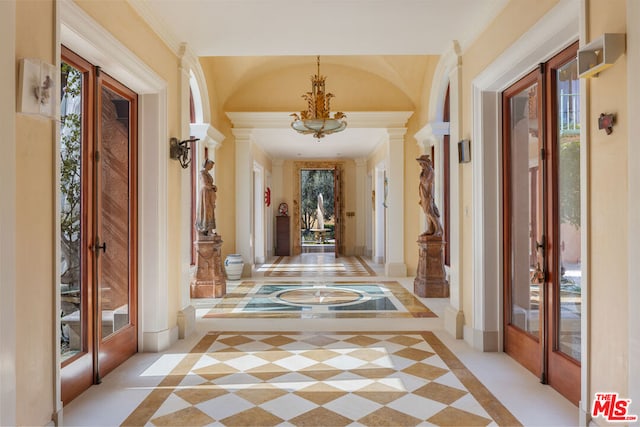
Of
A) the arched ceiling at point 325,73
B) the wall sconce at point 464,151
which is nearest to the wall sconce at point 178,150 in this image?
the wall sconce at point 464,151

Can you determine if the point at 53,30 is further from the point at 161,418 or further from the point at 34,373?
the point at 161,418

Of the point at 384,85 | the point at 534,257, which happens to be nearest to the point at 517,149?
the point at 534,257

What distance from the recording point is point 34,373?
241cm

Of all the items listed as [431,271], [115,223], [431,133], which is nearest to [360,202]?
[431,133]

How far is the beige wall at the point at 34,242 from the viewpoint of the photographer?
2289 millimetres

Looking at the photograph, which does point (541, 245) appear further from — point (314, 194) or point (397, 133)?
point (314, 194)

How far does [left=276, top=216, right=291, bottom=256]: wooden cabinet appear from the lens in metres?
14.3

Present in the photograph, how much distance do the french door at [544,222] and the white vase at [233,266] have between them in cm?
545

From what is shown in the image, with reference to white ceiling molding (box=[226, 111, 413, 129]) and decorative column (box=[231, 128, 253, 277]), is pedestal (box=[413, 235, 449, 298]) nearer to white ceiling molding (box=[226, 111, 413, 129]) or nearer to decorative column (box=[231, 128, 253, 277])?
white ceiling molding (box=[226, 111, 413, 129])

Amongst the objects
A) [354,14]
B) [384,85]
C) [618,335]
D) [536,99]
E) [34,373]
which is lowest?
[34,373]

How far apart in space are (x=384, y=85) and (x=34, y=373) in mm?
7738

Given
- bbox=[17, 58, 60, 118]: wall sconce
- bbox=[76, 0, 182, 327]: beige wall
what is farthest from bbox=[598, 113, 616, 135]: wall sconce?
bbox=[76, 0, 182, 327]: beige wall

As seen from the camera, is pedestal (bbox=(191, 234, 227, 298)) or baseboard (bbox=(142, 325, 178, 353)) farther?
pedestal (bbox=(191, 234, 227, 298))

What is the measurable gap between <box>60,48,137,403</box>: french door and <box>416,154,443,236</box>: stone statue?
14.1ft
